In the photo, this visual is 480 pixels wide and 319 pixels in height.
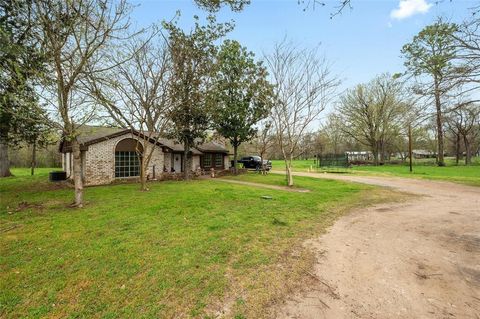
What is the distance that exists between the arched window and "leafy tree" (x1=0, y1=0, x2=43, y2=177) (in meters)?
5.53

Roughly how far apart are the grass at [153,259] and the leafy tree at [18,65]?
12.0 feet

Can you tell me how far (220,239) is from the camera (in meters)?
5.47

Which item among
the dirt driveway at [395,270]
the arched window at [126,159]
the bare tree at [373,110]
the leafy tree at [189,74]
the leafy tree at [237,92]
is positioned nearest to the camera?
the dirt driveway at [395,270]

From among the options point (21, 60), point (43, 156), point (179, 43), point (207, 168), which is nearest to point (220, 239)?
point (21, 60)

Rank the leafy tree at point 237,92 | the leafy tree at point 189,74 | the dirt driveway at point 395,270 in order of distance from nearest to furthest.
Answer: the dirt driveway at point 395,270 → the leafy tree at point 189,74 → the leafy tree at point 237,92

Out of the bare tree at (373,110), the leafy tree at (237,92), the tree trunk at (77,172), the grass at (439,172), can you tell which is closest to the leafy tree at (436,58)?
the grass at (439,172)

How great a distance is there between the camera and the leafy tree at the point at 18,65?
8234 millimetres

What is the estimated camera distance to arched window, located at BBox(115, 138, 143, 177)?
16.9 meters

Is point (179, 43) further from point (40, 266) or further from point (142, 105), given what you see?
point (40, 266)

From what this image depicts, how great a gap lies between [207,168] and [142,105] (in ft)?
41.6

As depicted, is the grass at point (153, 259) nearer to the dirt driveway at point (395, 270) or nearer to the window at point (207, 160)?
the dirt driveway at point (395, 270)

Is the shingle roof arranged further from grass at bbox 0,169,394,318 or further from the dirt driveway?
the dirt driveway

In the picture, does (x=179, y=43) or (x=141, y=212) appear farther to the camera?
(x=179, y=43)

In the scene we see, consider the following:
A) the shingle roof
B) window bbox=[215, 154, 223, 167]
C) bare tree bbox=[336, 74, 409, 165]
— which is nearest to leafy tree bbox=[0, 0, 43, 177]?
the shingle roof
